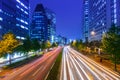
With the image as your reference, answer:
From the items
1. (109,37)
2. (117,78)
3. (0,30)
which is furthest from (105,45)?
(0,30)

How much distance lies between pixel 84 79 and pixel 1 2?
8697cm

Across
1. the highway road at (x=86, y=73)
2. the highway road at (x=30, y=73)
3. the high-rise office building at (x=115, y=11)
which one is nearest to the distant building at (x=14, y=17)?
the highway road at (x=30, y=73)

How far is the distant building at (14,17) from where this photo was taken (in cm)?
12202

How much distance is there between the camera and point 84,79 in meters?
43.3

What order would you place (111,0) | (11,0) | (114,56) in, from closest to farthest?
1. (114,56)
2. (11,0)
3. (111,0)

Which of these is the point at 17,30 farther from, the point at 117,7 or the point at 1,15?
the point at 117,7

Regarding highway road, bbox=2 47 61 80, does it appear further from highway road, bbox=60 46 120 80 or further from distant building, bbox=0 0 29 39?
distant building, bbox=0 0 29 39

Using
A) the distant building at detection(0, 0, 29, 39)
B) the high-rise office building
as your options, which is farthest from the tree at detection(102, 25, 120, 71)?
the high-rise office building

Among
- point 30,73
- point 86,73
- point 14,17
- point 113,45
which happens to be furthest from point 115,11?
point 30,73

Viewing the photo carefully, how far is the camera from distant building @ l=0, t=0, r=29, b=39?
122m

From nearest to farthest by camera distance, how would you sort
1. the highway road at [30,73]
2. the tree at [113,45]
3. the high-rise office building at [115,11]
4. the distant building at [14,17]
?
1. the highway road at [30,73]
2. the tree at [113,45]
3. the distant building at [14,17]
4. the high-rise office building at [115,11]

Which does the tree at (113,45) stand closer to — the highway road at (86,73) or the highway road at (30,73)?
the highway road at (86,73)

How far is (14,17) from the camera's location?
5586 inches

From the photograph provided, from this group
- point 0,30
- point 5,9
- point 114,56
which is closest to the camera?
point 114,56
